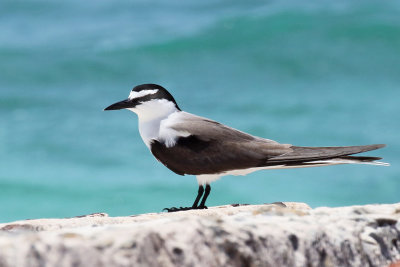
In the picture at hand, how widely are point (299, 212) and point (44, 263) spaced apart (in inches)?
58.9

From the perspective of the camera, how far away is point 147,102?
22.6ft

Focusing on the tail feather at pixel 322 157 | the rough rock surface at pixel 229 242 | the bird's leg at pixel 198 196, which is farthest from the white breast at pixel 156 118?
the rough rock surface at pixel 229 242

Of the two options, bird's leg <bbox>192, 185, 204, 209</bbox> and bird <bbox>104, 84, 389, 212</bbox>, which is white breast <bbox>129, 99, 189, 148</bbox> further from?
bird's leg <bbox>192, 185, 204, 209</bbox>

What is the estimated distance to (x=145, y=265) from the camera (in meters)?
2.53

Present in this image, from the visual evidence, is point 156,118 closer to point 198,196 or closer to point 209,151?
point 209,151

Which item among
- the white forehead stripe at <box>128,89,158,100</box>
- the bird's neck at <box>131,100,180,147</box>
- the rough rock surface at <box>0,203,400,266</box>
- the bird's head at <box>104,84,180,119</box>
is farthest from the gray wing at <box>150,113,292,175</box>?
the rough rock surface at <box>0,203,400,266</box>

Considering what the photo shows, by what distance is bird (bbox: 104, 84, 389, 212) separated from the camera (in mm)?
6535

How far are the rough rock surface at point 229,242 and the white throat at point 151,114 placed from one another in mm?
3428

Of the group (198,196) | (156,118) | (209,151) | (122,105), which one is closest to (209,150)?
(209,151)

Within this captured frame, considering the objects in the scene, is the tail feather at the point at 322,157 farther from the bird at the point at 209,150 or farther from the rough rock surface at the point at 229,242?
the rough rock surface at the point at 229,242

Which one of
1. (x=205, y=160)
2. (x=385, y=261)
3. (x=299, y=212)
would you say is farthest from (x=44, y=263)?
(x=205, y=160)

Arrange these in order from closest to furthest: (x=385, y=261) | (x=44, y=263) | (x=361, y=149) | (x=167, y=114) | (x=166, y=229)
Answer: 1. (x=44, y=263)
2. (x=166, y=229)
3. (x=385, y=261)
4. (x=361, y=149)
5. (x=167, y=114)

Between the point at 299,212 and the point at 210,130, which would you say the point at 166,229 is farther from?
the point at 210,130

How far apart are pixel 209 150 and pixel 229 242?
3821 mm
